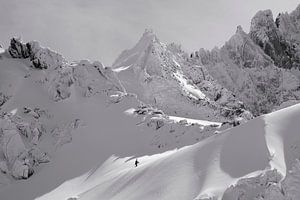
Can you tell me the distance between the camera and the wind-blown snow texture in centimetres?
3109

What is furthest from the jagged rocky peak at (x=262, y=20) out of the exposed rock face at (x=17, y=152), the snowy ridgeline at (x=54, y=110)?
the exposed rock face at (x=17, y=152)

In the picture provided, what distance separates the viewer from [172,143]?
52.2 meters

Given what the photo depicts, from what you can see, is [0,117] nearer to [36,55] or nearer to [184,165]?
[36,55]

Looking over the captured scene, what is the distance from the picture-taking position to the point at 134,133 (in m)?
55.9

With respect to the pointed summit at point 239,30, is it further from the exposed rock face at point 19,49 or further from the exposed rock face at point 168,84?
the exposed rock face at point 19,49

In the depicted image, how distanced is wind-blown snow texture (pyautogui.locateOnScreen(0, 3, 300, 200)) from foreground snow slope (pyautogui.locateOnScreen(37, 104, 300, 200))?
0.07 meters

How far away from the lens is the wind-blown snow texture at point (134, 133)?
3109cm

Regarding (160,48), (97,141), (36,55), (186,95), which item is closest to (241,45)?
(160,48)

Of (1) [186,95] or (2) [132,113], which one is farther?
(1) [186,95]

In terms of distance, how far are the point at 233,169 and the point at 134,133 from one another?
25.8 meters

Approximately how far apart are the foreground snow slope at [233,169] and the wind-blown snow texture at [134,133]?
0.07 m

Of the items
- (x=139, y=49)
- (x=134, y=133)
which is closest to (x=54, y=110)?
(x=134, y=133)

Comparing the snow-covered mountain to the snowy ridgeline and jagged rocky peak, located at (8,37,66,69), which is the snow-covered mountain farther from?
the snowy ridgeline

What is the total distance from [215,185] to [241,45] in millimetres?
132912
